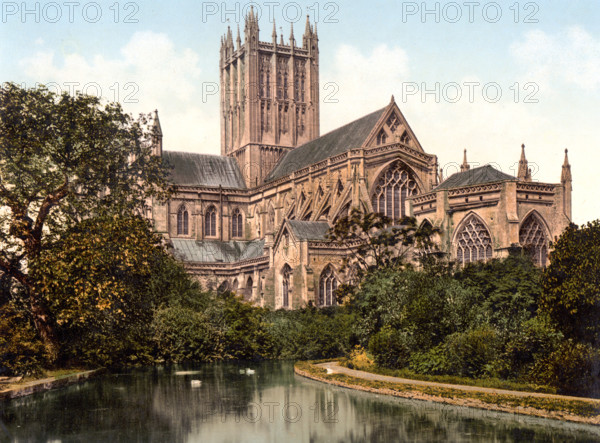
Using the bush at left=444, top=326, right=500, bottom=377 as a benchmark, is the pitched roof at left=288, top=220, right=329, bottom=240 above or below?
above

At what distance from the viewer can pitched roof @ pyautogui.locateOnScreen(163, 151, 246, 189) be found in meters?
86.6

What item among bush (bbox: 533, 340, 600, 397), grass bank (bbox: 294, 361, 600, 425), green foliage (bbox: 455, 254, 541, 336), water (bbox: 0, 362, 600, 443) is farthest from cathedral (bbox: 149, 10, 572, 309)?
bush (bbox: 533, 340, 600, 397)

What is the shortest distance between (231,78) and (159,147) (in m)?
15.9

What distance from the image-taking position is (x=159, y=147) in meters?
84.4

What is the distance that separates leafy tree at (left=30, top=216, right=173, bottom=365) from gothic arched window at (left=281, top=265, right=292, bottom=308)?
26.6 meters

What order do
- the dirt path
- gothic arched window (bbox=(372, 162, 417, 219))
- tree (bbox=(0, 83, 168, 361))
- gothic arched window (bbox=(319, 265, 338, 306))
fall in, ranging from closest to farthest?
1. the dirt path
2. tree (bbox=(0, 83, 168, 361))
3. gothic arched window (bbox=(319, 265, 338, 306))
4. gothic arched window (bbox=(372, 162, 417, 219))

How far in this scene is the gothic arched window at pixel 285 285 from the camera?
→ 208 feet

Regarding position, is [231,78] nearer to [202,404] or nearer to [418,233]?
[418,233]

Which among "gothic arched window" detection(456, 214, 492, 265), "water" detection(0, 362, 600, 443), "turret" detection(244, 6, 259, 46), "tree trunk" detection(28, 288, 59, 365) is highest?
"turret" detection(244, 6, 259, 46)

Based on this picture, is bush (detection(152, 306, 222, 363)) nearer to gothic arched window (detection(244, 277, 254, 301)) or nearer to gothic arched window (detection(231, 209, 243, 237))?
gothic arched window (detection(244, 277, 254, 301))

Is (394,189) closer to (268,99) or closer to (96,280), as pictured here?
(268,99)

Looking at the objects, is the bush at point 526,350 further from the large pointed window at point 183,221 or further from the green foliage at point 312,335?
the large pointed window at point 183,221

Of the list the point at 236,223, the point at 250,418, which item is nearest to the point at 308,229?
the point at 236,223

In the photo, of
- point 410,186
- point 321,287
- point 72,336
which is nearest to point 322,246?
point 321,287
